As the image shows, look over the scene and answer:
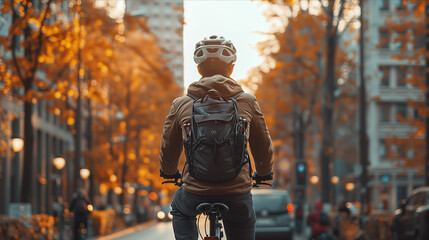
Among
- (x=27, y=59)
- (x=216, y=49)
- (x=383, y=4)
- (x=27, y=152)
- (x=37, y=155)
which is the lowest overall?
(x=27, y=152)

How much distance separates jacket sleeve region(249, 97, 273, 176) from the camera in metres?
5.27

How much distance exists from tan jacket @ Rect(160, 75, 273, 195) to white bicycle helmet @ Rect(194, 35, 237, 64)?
200 millimetres

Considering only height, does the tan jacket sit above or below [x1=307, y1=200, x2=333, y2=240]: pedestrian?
above

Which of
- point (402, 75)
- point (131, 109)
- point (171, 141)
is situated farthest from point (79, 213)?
point (402, 75)

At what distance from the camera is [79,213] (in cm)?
2562

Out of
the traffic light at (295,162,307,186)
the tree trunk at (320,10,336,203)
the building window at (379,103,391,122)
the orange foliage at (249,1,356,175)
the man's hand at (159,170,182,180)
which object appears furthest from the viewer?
the building window at (379,103,391,122)

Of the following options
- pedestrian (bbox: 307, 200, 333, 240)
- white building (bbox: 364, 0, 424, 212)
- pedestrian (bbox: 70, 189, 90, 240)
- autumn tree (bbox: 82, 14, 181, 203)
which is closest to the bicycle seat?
pedestrian (bbox: 307, 200, 333, 240)

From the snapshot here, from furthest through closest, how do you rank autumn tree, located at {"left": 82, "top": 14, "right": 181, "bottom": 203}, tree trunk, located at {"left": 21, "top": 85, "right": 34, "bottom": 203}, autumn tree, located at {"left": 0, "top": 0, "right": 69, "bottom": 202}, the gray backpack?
autumn tree, located at {"left": 82, "top": 14, "right": 181, "bottom": 203}
tree trunk, located at {"left": 21, "top": 85, "right": 34, "bottom": 203}
autumn tree, located at {"left": 0, "top": 0, "right": 69, "bottom": 202}
the gray backpack

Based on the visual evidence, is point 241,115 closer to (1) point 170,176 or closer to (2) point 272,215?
(1) point 170,176

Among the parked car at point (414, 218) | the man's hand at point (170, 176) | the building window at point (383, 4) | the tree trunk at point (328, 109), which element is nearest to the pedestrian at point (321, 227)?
the parked car at point (414, 218)

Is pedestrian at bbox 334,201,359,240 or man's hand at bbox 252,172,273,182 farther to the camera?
Result: pedestrian at bbox 334,201,359,240

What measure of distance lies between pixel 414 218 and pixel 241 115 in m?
15.5

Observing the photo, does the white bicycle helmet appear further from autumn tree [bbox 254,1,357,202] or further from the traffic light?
the traffic light

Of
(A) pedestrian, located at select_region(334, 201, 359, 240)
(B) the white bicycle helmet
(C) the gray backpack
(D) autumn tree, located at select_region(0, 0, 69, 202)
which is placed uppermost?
(D) autumn tree, located at select_region(0, 0, 69, 202)
